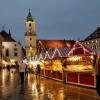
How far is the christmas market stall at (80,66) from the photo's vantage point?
86.7 feet

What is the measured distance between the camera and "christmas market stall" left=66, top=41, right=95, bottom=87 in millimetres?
26438

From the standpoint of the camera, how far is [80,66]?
2884cm

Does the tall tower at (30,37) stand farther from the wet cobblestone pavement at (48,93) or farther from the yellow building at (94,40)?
the wet cobblestone pavement at (48,93)

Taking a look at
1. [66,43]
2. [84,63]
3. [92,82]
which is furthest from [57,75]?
[66,43]

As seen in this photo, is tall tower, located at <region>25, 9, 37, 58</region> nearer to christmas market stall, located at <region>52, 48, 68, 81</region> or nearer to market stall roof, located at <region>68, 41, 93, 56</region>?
christmas market stall, located at <region>52, 48, 68, 81</region>

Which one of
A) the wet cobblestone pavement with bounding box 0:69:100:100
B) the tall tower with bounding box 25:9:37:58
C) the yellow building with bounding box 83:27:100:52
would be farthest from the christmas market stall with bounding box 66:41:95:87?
the tall tower with bounding box 25:9:37:58

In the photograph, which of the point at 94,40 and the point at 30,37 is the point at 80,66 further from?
the point at 30,37

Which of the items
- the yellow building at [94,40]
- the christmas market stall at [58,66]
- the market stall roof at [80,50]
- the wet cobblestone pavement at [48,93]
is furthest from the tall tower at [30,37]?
the wet cobblestone pavement at [48,93]

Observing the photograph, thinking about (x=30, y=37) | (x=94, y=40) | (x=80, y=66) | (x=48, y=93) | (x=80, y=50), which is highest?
(x=30, y=37)

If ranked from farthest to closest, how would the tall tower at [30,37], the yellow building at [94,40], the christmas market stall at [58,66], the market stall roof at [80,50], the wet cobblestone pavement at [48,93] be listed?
the tall tower at [30,37]
the yellow building at [94,40]
the christmas market stall at [58,66]
the market stall roof at [80,50]
the wet cobblestone pavement at [48,93]

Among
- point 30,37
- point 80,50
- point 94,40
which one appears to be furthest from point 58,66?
point 30,37

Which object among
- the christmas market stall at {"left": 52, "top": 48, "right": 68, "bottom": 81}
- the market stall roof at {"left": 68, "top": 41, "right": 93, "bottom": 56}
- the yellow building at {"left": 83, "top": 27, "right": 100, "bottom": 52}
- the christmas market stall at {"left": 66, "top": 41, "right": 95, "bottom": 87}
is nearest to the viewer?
the christmas market stall at {"left": 66, "top": 41, "right": 95, "bottom": 87}

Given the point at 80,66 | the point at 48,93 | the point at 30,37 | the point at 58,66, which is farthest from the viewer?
the point at 30,37

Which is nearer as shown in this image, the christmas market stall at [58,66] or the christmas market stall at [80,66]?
the christmas market stall at [80,66]
